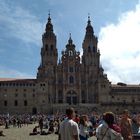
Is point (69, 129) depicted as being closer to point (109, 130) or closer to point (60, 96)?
point (109, 130)

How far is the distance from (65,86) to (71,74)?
3618 millimetres

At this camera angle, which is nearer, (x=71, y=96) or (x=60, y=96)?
(x=60, y=96)

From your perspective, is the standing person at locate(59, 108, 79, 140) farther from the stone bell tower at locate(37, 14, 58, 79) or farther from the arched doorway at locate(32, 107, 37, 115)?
the stone bell tower at locate(37, 14, 58, 79)

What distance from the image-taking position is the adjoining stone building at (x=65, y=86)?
289 feet

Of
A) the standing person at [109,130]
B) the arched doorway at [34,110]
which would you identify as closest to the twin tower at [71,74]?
the arched doorway at [34,110]

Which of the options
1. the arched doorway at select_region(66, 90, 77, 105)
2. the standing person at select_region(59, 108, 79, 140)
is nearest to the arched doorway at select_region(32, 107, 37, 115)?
the arched doorway at select_region(66, 90, 77, 105)

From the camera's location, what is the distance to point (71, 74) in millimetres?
92438

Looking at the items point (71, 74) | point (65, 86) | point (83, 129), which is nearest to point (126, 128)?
point (83, 129)

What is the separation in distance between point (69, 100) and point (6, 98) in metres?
14.5

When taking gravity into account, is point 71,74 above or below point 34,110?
above

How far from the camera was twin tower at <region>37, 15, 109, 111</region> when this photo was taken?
89562mm

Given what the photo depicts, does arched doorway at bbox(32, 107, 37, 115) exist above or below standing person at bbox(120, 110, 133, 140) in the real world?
above

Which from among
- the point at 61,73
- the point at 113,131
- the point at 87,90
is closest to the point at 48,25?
the point at 61,73

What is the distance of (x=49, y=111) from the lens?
282ft
